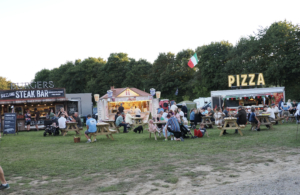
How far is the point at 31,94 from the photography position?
75.4 feet

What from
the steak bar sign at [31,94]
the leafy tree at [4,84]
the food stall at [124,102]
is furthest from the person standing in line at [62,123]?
the leafy tree at [4,84]

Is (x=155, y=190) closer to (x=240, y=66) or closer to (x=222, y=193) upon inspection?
(x=222, y=193)

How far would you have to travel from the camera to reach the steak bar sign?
22672 mm

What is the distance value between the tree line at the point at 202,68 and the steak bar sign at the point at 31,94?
66.9ft

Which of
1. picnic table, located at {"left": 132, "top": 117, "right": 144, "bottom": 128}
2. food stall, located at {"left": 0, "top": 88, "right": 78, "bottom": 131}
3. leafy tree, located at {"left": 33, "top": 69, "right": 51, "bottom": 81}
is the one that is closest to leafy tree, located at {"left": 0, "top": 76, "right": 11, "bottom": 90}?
leafy tree, located at {"left": 33, "top": 69, "right": 51, "bottom": 81}

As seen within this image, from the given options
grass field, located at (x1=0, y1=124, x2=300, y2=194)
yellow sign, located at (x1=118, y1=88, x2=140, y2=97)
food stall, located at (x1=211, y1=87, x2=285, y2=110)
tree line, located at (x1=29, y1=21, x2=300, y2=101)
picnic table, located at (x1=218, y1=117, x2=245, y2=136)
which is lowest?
grass field, located at (x1=0, y1=124, x2=300, y2=194)

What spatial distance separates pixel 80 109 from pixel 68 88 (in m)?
24.5

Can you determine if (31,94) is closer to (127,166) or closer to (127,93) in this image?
(127,93)

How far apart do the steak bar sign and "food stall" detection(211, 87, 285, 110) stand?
496 inches

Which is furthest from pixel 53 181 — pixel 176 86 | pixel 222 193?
pixel 176 86

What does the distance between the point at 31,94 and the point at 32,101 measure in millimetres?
668

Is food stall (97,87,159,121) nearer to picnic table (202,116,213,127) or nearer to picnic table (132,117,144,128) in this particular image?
picnic table (132,117,144,128)

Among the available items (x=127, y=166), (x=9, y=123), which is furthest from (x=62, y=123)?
(x=127, y=166)

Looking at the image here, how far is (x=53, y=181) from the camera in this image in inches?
218
